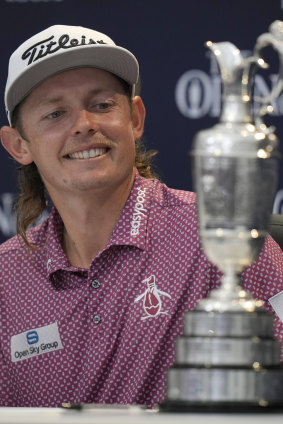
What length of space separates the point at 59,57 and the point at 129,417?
1.18 metres

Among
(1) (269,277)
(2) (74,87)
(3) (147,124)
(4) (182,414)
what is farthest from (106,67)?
(4) (182,414)

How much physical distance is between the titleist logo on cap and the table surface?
1.10 m

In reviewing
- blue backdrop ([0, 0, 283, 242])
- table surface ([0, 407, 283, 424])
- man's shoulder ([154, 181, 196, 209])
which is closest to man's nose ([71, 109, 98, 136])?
man's shoulder ([154, 181, 196, 209])

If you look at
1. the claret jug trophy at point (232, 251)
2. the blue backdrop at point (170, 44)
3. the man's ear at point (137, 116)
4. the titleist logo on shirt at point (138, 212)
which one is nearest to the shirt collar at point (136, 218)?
the titleist logo on shirt at point (138, 212)

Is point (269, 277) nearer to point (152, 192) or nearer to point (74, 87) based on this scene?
point (152, 192)

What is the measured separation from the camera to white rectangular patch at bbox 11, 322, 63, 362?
2.34 meters

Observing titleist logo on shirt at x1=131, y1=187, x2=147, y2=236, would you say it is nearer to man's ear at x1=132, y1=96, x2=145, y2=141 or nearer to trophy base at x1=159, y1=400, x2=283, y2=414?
man's ear at x1=132, y1=96, x2=145, y2=141

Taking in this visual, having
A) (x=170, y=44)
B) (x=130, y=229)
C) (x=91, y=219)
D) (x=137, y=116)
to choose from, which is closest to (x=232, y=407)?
(x=130, y=229)

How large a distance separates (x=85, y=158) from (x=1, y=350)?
46cm

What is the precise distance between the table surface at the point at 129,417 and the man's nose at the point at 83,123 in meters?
1.03

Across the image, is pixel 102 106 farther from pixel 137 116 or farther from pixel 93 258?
pixel 93 258

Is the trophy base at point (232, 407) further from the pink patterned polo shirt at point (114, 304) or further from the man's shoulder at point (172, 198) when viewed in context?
the man's shoulder at point (172, 198)

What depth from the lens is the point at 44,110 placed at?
7.80ft

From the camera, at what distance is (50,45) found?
7.69ft
